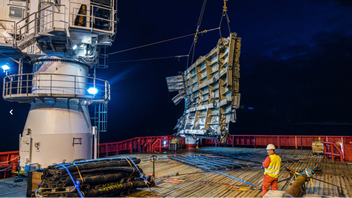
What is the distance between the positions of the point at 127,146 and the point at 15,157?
8.07 meters

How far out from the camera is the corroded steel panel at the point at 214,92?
35.8 ft

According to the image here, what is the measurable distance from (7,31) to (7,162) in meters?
6.81

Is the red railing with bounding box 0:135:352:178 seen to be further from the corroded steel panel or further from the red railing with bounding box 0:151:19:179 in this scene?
the red railing with bounding box 0:151:19:179

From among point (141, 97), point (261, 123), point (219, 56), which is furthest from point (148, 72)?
point (261, 123)

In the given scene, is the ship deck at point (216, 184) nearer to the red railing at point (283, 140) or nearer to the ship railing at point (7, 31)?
the ship railing at point (7, 31)

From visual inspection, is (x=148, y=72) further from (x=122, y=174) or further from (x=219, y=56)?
(x=122, y=174)

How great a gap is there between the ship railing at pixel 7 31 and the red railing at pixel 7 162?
5798 mm

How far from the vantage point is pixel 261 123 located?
62500 mm

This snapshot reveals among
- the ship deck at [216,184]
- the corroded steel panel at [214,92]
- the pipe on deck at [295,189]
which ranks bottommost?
the ship deck at [216,184]

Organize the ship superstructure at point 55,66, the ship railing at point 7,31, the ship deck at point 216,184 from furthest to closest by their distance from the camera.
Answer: the ship railing at point 7,31
the ship superstructure at point 55,66
the ship deck at point 216,184

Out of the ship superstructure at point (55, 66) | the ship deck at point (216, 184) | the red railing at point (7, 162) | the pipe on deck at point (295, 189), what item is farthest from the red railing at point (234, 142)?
the pipe on deck at point (295, 189)

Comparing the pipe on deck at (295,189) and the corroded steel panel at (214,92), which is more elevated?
the corroded steel panel at (214,92)

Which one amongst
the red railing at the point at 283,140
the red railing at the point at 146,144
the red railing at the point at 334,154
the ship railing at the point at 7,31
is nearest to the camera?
the ship railing at the point at 7,31

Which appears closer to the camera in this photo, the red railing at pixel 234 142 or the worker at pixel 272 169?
the worker at pixel 272 169
